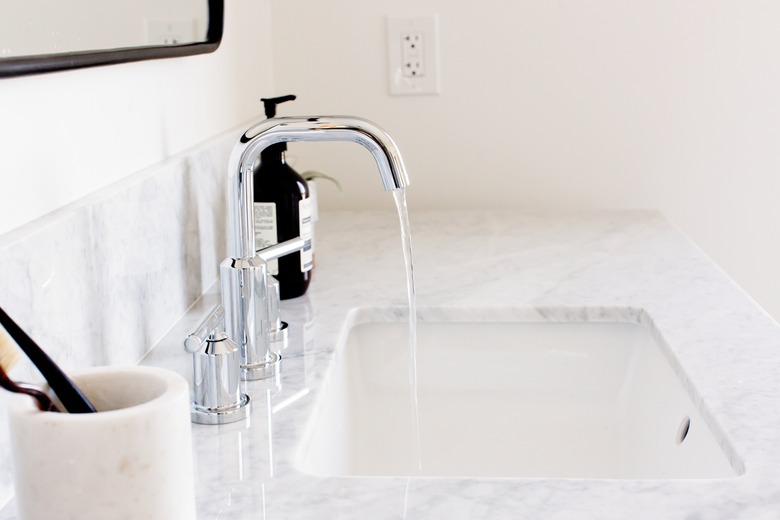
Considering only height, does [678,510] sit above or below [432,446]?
above

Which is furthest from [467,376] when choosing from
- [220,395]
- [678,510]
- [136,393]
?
[136,393]

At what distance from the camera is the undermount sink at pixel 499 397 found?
1021mm

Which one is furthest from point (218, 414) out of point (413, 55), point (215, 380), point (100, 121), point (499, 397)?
point (413, 55)

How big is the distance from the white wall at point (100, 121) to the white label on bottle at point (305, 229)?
15cm

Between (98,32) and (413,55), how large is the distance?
863mm

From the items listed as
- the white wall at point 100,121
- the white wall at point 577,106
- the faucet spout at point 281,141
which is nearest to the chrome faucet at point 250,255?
the faucet spout at point 281,141

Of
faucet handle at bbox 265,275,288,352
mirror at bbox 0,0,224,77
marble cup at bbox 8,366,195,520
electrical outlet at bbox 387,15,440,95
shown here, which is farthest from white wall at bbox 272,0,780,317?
marble cup at bbox 8,366,195,520

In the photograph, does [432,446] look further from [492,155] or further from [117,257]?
[492,155]

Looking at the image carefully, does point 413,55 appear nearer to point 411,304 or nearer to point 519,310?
point 519,310

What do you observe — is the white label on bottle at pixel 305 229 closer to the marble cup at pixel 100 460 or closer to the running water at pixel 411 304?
the running water at pixel 411 304

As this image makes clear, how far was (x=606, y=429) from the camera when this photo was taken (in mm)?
1061

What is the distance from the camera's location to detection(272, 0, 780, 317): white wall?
5.29 feet

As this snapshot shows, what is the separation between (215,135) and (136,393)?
76cm

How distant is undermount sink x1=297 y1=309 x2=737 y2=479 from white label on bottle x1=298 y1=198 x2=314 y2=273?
0.30ft
